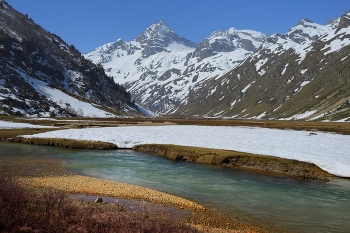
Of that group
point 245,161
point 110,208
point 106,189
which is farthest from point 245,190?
point 110,208

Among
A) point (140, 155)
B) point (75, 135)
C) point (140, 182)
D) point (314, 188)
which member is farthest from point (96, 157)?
point (314, 188)

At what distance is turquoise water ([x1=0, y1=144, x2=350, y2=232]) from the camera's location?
21141mm

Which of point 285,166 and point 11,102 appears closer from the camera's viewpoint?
point 285,166

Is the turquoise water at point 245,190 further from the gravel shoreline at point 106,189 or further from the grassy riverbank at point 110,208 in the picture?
the grassy riverbank at point 110,208

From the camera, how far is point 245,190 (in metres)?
28.6

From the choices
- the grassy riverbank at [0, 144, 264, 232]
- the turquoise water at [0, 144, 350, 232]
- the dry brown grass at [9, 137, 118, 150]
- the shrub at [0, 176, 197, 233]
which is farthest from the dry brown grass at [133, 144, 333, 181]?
the shrub at [0, 176, 197, 233]

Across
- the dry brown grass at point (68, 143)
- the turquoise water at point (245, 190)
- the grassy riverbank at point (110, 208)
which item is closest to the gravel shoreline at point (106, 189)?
the grassy riverbank at point (110, 208)

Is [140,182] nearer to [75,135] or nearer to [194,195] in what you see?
[194,195]

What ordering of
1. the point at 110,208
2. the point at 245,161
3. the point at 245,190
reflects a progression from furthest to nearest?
the point at 245,161 → the point at 245,190 → the point at 110,208

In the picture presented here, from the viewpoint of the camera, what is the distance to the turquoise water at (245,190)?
21141mm

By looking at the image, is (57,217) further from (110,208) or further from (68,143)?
(68,143)

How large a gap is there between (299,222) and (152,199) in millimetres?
10751

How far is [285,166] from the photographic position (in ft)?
126

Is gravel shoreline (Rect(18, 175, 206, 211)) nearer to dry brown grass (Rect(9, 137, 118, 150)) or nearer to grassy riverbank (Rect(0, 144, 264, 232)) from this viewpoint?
grassy riverbank (Rect(0, 144, 264, 232))
